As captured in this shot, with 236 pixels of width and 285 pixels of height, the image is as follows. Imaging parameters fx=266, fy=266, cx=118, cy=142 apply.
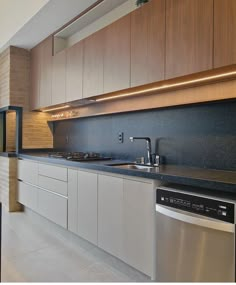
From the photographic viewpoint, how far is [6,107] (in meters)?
4.29

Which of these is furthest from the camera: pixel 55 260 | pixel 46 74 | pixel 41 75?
pixel 41 75

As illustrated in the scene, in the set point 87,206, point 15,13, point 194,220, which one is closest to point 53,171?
point 87,206

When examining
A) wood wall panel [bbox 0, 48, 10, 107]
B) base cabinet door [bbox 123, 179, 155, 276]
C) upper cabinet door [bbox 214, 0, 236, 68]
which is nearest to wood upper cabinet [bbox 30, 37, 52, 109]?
wood wall panel [bbox 0, 48, 10, 107]

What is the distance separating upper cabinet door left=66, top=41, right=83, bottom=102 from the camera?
3.22 metres

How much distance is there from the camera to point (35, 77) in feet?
14.1

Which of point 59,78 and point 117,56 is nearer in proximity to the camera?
point 117,56

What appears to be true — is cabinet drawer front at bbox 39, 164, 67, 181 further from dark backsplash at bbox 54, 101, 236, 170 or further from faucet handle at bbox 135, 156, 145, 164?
faucet handle at bbox 135, 156, 145, 164

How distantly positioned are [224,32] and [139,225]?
1.48 metres

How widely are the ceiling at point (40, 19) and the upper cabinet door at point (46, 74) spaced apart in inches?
5.3

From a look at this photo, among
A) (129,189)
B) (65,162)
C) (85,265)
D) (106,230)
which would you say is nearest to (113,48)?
(65,162)

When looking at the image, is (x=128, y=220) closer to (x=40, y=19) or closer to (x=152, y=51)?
(x=152, y=51)

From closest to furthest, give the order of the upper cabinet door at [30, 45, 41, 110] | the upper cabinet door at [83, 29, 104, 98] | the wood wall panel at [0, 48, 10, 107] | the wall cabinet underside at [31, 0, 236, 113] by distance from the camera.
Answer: the wall cabinet underside at [31, 0, 236, 113], the upper cabinet door at [83, 29, 104, 98], the upper cabinet door at [30, 45, 41, 110], the wood wall panel at [0, 48, 10, 107]

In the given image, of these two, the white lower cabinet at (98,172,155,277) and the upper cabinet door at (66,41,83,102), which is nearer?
the white lower cabinet at (98,172,155,277)

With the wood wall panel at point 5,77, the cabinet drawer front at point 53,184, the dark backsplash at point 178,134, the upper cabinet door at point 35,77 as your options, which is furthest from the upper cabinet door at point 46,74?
the cabinet drawer front at point 53,184
